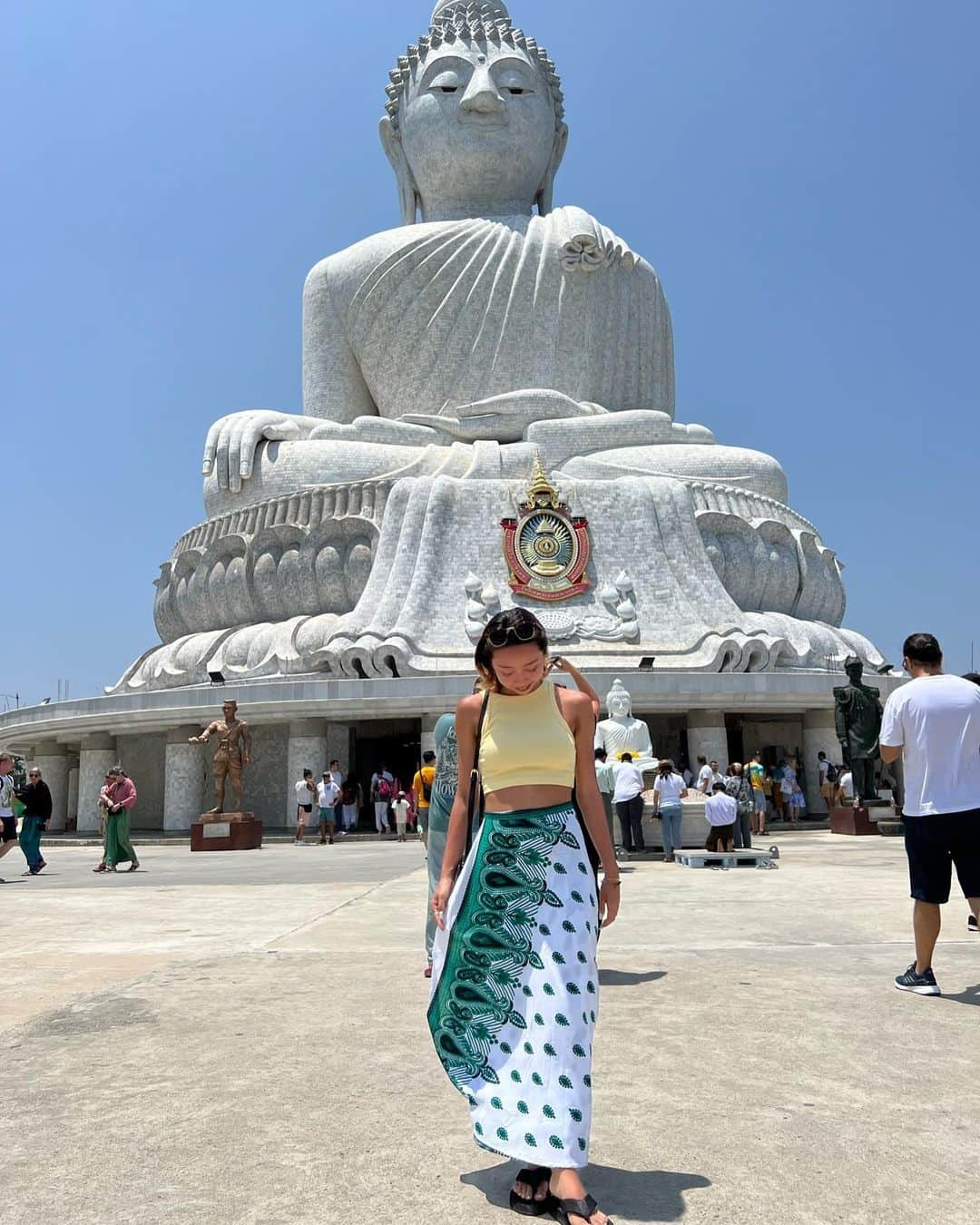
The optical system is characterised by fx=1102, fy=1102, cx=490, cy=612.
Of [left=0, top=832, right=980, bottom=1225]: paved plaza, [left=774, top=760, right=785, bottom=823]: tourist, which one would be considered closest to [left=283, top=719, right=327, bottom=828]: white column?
[left=774, top=760, right=785, bottom=823]: tourist

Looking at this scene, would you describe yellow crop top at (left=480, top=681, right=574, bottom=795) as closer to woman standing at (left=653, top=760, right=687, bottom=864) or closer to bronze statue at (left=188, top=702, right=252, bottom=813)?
woman standing at (left=653, top=760, right=687, bottom=864)

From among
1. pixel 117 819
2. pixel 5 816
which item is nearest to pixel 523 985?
pixel 117 819

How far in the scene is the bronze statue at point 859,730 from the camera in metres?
13.2

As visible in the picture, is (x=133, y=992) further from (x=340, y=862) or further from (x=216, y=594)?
(x=216, y=594)

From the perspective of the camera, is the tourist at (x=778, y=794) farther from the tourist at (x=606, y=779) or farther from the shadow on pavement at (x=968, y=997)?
the shadow on pavement at (x=968, y=997)

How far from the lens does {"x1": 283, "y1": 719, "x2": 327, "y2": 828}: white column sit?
1574cm

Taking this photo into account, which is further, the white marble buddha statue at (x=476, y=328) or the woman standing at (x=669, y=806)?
the white marble buddha statue at (x=476, y=328)

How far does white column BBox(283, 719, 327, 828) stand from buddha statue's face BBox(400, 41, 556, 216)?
1232 centimetres

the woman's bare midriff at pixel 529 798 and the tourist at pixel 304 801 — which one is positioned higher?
the woman's bare midriff at pixel 529 798

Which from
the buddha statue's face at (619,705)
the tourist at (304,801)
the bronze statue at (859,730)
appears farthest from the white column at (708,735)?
the tourist at (304,801)

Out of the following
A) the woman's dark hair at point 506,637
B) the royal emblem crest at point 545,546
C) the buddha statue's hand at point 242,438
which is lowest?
the woman's dark hair at point 506,637

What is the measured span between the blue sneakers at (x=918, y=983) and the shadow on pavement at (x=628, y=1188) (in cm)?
187

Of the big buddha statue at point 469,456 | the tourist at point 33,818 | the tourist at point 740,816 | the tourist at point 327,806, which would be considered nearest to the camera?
the tourist at point 33,818

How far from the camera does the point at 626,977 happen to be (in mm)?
3910
